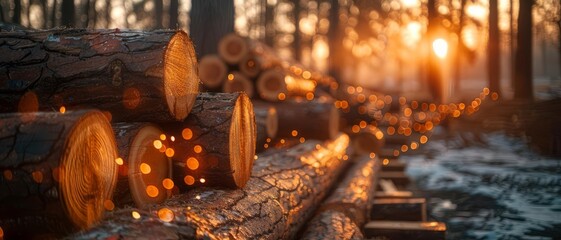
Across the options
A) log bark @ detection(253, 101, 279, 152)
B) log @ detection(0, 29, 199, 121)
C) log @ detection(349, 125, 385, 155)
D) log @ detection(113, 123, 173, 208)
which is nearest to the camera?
log @ detection(113, 123, 173, 208)

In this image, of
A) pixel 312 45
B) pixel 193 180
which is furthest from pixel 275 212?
pixel 312 45

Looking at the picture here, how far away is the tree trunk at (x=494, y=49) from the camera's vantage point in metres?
18.9

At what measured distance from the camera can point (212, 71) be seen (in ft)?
28.7

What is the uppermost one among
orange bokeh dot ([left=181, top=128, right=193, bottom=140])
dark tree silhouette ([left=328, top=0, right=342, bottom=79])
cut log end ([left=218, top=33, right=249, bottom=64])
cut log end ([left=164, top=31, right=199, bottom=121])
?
dark tree silhouette ([left=328, top=0, right=342, bottom=79])

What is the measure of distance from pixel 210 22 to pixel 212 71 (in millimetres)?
1001

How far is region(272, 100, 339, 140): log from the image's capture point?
7.51 metres

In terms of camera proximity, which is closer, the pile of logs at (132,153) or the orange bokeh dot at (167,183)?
the pile of logs at (132,153)

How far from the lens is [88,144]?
7.27 feet

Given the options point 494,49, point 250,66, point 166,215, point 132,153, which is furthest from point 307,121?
point 494,49

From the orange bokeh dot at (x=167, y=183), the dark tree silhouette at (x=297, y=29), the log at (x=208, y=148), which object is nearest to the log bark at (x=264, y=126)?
the log at (x=208, y=148)

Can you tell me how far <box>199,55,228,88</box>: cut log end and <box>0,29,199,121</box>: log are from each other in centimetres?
544

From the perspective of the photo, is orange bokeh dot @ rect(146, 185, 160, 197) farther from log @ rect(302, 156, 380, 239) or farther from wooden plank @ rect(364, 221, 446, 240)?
wooden plank @ rect(364, 221, 446, 240)

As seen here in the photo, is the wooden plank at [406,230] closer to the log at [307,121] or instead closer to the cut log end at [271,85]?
the log at [307,121]

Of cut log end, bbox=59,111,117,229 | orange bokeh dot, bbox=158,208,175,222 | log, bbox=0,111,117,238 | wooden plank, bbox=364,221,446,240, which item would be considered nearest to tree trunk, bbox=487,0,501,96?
wooden plank, bbox=364,221,446,240
